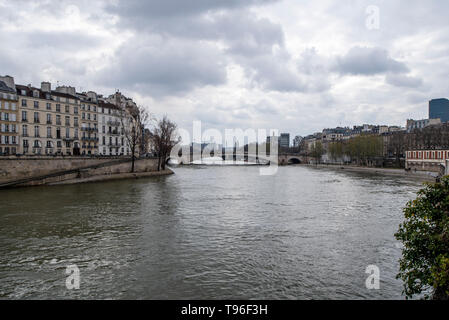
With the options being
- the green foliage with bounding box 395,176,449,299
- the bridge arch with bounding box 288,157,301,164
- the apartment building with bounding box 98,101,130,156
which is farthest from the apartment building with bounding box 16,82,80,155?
the bridge arch with bounding box 288,157,301,164

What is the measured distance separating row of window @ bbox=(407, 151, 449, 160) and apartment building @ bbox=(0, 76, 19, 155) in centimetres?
7751

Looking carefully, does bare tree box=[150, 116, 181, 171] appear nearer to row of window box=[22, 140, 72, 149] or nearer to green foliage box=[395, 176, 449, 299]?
row of window box=[22, 140, 72, 149]

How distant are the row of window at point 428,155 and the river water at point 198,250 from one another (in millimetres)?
44730

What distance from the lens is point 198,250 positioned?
42.9ft

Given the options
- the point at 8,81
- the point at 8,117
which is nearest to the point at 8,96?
the point at 8,81

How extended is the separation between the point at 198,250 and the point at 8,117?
167 ft

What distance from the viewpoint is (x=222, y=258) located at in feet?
39.8

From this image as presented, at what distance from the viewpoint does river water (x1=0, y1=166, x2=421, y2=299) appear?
31.2ft

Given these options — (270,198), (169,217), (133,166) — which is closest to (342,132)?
(133,166)

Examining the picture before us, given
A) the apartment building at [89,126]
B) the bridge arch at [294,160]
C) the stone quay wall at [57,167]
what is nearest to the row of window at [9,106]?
the apartment building at [89,126]

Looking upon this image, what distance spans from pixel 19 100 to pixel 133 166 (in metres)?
22.0

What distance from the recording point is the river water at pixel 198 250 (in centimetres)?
951

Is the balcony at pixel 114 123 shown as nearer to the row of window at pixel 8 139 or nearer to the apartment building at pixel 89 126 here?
the apartment building at pixel 89 126
